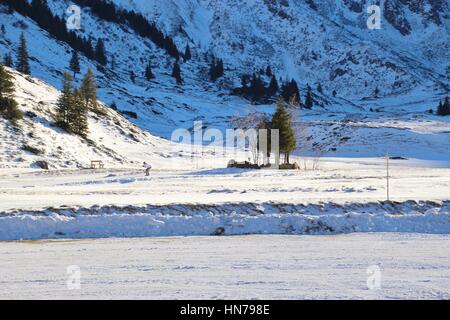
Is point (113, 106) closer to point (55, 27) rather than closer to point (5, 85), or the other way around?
point (5, 85)

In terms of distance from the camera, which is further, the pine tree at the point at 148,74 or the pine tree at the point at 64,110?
the pine tree at the point at 148,74

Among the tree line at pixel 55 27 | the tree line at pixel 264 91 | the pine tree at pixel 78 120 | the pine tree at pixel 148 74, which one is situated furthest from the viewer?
the pine tree at pixel 148 74

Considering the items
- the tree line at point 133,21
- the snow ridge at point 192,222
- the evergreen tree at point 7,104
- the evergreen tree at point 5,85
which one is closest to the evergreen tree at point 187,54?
the tree line at point 133,21

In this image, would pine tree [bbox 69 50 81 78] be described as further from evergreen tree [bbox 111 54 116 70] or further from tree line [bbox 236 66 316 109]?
tree line [bbox 236 66 316 109]

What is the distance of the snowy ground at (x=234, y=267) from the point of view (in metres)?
7.59

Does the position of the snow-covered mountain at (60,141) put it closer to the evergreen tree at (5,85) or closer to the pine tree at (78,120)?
the pine tree at (78,120)

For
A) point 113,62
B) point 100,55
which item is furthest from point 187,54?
point 100,55

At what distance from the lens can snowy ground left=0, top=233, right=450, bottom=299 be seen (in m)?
7.59

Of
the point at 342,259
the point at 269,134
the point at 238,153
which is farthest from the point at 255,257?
the point at 238,153

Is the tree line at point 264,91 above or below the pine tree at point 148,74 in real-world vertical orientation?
below

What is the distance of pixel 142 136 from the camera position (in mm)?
66938

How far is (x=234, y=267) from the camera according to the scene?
8977 millimetres
